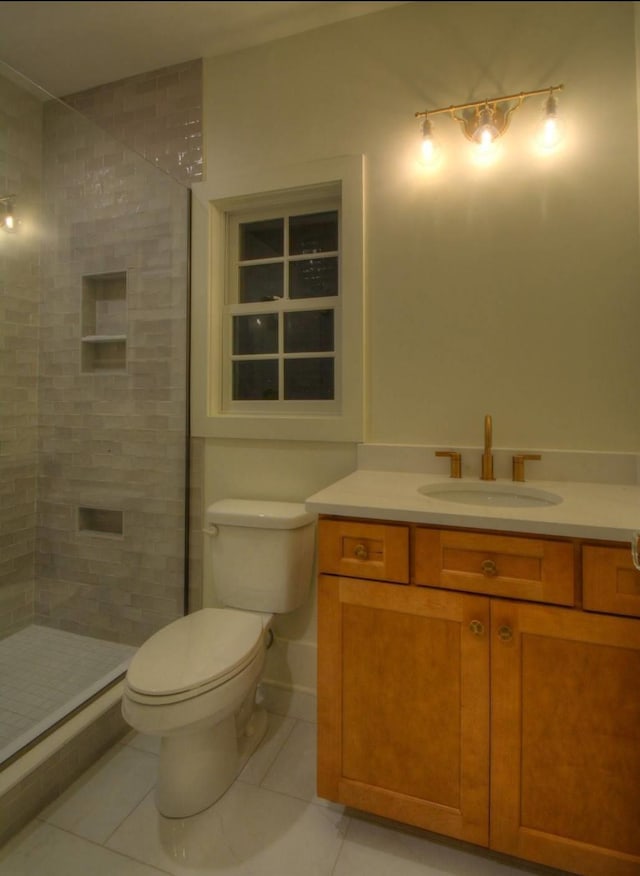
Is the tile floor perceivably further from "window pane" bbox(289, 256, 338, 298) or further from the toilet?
"window pane" bbox(289, 256, 338, 298)

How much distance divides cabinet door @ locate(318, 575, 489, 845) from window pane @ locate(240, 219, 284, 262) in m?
1.35

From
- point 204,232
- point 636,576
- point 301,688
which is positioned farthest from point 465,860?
point 204,232

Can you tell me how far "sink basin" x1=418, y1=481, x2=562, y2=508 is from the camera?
126 centimetres

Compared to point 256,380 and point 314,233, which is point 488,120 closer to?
point 314,233

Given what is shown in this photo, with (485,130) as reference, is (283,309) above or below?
below

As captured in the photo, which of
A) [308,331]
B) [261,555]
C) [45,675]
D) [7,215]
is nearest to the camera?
[261,555]

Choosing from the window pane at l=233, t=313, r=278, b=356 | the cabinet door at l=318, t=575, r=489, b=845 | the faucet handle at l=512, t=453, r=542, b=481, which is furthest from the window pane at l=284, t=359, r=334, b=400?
the cabinet door at l=318, t=575, r=489, b=845

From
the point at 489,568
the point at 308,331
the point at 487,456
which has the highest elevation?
the point at 308,331

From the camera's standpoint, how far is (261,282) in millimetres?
1779

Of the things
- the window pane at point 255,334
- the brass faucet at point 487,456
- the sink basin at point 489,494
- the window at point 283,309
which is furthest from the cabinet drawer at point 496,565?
the window pane at point 255,334

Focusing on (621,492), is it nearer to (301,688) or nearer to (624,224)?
(624,224)

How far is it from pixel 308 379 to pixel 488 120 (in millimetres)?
985

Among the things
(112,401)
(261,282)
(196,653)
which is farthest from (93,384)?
(196,653)

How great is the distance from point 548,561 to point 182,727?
3.12 feet
